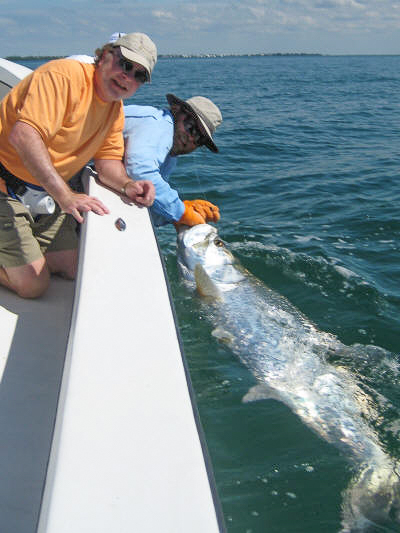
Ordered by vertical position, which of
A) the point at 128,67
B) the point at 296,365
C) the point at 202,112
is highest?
the point at 128,67

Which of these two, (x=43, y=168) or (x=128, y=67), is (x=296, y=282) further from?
(x=43, y=168)

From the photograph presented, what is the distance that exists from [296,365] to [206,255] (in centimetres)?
126

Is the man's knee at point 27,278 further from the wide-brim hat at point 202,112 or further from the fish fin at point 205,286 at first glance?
the wide-brim hat at point 202,112

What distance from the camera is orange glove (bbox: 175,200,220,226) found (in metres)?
4.46

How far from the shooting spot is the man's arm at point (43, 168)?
9.22 feet

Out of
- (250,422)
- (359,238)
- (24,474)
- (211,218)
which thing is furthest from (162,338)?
(359,238)

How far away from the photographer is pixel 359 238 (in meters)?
6.79

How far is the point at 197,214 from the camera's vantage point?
4516 mm

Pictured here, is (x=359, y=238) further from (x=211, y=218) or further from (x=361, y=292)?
(x=211, y=218)

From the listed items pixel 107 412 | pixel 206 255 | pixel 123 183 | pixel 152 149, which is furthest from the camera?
pixel 206 255

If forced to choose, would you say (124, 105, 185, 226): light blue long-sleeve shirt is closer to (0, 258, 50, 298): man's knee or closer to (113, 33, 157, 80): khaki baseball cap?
(113, 33, 157, 80): khaki baseball cap

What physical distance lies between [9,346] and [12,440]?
0.73m

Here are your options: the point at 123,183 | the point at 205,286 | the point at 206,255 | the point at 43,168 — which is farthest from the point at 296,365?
the point at 43,168

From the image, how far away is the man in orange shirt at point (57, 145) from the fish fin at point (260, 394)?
1507mm
